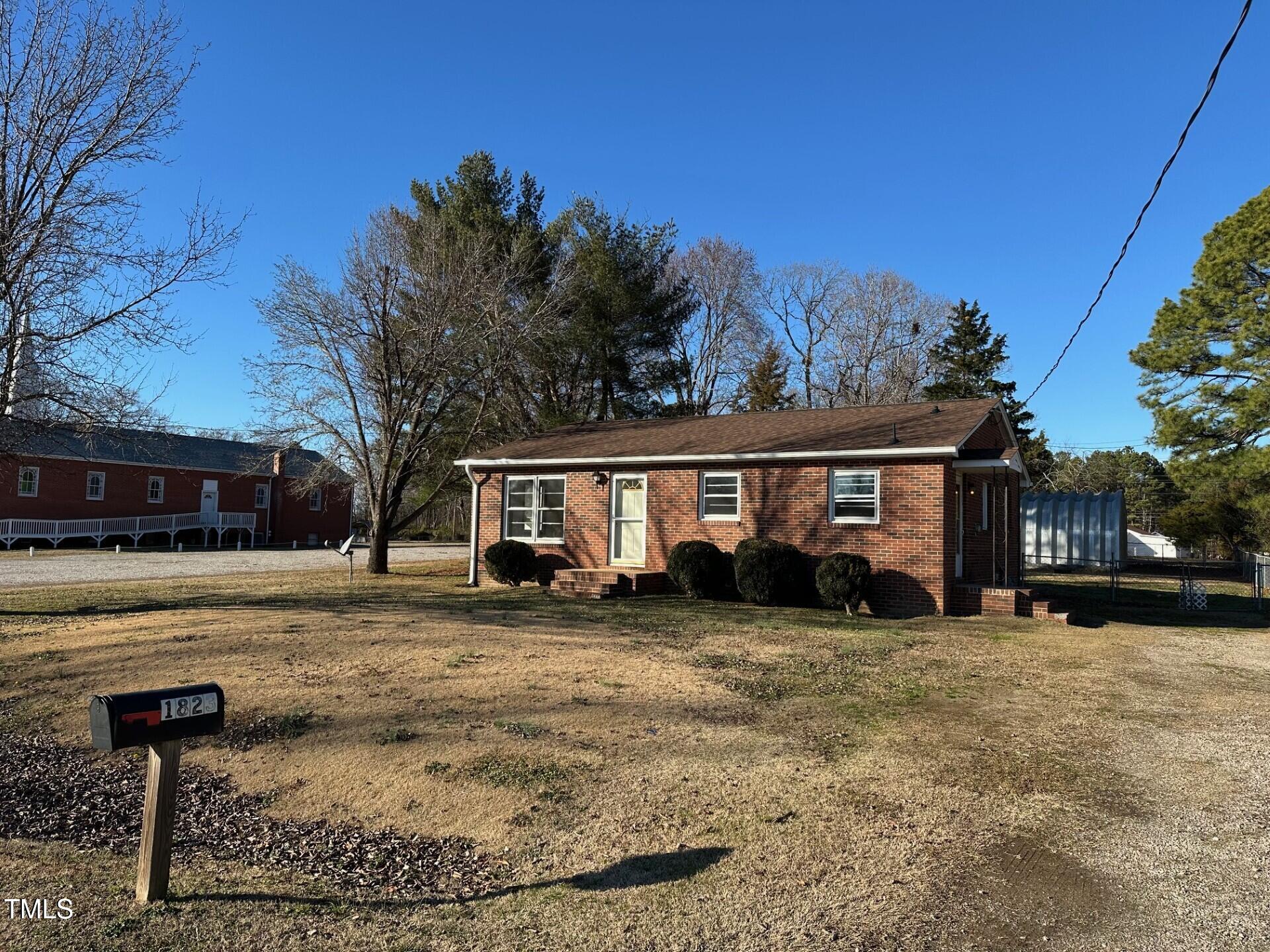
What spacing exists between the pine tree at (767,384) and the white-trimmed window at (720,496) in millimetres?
23323

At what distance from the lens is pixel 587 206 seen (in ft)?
96.7

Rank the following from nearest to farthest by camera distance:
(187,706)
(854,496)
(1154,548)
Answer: (187,706), (854,496), (1154,548)

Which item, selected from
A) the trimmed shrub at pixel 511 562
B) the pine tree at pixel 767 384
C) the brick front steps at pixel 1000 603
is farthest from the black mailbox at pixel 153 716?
the pine tree at pixel 767 384

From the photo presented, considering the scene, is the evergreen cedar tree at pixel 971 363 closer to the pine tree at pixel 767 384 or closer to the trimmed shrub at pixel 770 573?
the pine tree at pixel 767 384

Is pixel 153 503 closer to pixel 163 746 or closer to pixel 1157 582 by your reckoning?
pixel 163 746

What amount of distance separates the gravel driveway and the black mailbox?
57.3 feet

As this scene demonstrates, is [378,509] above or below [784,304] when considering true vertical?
below

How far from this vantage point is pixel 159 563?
25.2 m

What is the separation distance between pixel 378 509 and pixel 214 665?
42.8 feet

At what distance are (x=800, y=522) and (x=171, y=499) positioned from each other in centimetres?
3382

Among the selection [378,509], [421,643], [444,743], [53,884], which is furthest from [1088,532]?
[53,884]

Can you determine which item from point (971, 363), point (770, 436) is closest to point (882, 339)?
point (971, 363)

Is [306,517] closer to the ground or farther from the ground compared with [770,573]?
farther from the ground

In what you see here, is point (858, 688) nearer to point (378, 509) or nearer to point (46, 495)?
point (378, 509)
